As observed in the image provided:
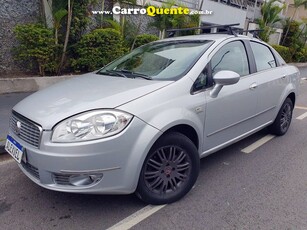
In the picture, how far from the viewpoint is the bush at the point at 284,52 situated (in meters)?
16.5

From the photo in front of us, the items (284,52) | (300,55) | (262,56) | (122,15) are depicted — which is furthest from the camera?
(300,55)

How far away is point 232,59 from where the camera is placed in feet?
11.2

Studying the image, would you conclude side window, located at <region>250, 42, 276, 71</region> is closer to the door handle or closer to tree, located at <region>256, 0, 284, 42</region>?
the door handle

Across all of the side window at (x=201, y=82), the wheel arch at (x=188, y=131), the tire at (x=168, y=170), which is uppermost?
the side window at (x=201, y=82)

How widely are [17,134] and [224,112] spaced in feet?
6.70

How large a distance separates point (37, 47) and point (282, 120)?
5342 millimetres

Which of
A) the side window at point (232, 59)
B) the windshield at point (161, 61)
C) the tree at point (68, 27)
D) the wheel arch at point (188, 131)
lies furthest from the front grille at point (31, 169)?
the tree at point (68, 27)

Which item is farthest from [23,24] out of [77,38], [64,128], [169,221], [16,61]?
[169,221]

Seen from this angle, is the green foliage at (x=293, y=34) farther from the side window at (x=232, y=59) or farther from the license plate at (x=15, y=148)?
the license plate at (x=15, y=148)

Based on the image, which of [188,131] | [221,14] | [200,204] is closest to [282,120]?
[188,131]

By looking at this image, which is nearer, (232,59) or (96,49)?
(232,59)

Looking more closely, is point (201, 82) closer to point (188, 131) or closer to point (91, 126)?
point (188, 131)

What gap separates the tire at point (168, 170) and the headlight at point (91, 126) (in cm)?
41

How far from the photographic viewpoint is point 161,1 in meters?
11.4
